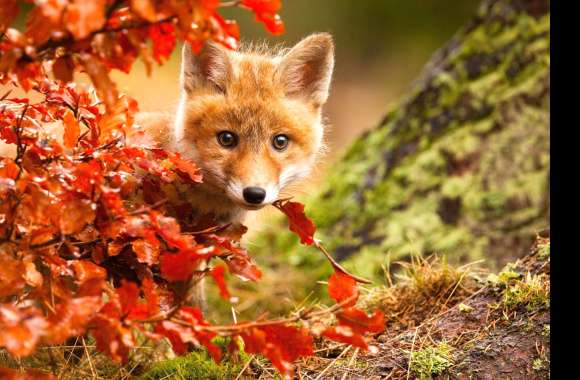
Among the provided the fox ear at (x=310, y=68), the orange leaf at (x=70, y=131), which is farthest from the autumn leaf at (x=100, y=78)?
the fox ear at (x=310, y=68)

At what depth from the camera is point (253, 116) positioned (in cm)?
286

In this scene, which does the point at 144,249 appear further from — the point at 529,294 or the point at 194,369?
the point at 529,294

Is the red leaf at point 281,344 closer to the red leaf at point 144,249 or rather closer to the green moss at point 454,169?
the red leaf at point 144,249

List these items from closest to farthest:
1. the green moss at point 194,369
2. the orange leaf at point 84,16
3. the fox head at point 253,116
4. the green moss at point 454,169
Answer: the orange leaf at point 84,16, the green moss at point 194,369, the fox head at point 253,116, the green moss at point 454,169

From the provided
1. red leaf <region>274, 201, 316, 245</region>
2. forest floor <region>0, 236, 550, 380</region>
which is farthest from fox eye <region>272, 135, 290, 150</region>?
forest floor <region>0, 236, 550, 380</region>

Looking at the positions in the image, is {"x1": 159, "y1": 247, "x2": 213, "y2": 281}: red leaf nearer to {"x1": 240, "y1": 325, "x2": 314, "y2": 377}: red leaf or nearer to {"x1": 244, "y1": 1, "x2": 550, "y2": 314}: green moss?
{"x1": 240, "y1": 325, "x2": 314, "y2": 377}: red leaf

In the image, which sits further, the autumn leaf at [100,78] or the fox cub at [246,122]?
the fox cub at [246,122]

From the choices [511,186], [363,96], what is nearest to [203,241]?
[511,186]

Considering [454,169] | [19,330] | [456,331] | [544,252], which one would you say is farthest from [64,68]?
[454,169]

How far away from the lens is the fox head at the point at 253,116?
2.75m

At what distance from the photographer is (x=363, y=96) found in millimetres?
11227

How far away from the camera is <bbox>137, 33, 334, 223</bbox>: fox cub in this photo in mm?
2760

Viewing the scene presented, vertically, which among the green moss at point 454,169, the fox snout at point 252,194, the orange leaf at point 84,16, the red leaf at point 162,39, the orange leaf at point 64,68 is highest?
the orange leaf at point 84,16

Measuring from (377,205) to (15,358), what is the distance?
2.74 metres
